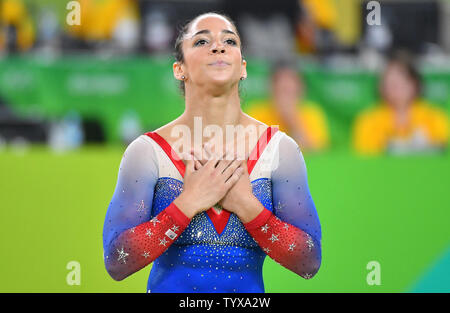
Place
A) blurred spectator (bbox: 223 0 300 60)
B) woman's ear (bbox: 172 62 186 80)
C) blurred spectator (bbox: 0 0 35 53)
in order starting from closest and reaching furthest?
1. woman's ear (bbox: 172 62 186 80)
2. blurred spectator (bbox: 0 0 35 53)
3. blurred spectator (bbox: 223 0 300 60)

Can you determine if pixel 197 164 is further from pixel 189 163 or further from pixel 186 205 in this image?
pixel 186 205

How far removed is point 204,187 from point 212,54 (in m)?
0.40

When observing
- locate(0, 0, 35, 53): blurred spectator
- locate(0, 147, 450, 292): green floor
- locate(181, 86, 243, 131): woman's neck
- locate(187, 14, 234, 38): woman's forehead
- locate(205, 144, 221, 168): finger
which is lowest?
Result: locate(0, 147, 450, 292): green floor

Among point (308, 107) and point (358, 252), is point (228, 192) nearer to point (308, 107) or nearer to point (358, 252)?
point (358, 252)

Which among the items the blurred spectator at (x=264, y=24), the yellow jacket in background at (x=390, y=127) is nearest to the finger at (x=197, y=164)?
the yellow jacket in background at (x=390, y=127)

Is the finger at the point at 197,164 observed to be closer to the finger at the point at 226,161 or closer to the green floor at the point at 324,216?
the finger at the point at 226,161

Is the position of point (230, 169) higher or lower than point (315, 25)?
lower

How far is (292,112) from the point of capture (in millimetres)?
4434

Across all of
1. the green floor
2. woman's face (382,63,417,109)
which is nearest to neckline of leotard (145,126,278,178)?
the green floor

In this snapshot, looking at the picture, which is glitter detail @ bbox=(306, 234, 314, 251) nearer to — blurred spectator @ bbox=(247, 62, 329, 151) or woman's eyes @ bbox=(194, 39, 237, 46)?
woman's eyes @ bbox=(194, 39, 237, 46)

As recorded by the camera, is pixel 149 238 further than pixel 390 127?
No

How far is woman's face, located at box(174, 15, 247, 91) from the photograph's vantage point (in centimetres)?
209

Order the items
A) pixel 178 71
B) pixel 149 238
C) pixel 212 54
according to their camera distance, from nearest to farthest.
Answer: pixel 149 238 < pixel 212 54 < pixel 178 71

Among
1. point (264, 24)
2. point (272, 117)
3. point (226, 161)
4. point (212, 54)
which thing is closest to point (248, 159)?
point (226, 161)
